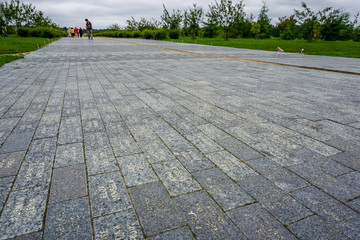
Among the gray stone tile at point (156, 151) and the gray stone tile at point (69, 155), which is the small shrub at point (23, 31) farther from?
the gray stone tile at point (156, 151)

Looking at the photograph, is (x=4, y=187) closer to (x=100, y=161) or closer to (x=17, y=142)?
(x=100, y=161)

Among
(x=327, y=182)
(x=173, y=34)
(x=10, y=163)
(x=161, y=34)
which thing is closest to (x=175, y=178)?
(x=327, y=182)

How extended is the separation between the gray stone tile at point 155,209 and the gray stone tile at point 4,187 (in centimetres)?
108

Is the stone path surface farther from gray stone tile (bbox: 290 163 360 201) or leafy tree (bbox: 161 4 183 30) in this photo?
leafy tree (bbox: 161 4 183 30)

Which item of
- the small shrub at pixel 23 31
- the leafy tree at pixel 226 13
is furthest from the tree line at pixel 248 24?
the small shrub at pixel 23 31

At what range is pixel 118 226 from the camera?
162cm

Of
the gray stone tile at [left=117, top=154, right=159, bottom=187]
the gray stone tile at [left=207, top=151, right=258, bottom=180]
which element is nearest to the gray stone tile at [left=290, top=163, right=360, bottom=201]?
the gray stone tile at [left=207, top=151, right=258, bottom=180]

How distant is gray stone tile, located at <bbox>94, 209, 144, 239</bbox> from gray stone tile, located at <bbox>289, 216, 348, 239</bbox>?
1.14 meters

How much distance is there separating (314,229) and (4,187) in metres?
2.64

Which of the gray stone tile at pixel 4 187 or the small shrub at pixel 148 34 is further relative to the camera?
the small shrub at pixel 148 34

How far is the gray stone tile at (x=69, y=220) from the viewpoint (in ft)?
5.05

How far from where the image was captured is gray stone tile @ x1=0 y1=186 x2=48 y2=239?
158 cm

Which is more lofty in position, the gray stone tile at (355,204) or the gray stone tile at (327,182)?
the gray stone tile at (327,182)

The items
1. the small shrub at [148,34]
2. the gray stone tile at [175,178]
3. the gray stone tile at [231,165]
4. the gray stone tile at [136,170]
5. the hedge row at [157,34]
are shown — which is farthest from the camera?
the small shrub at [148,34]
